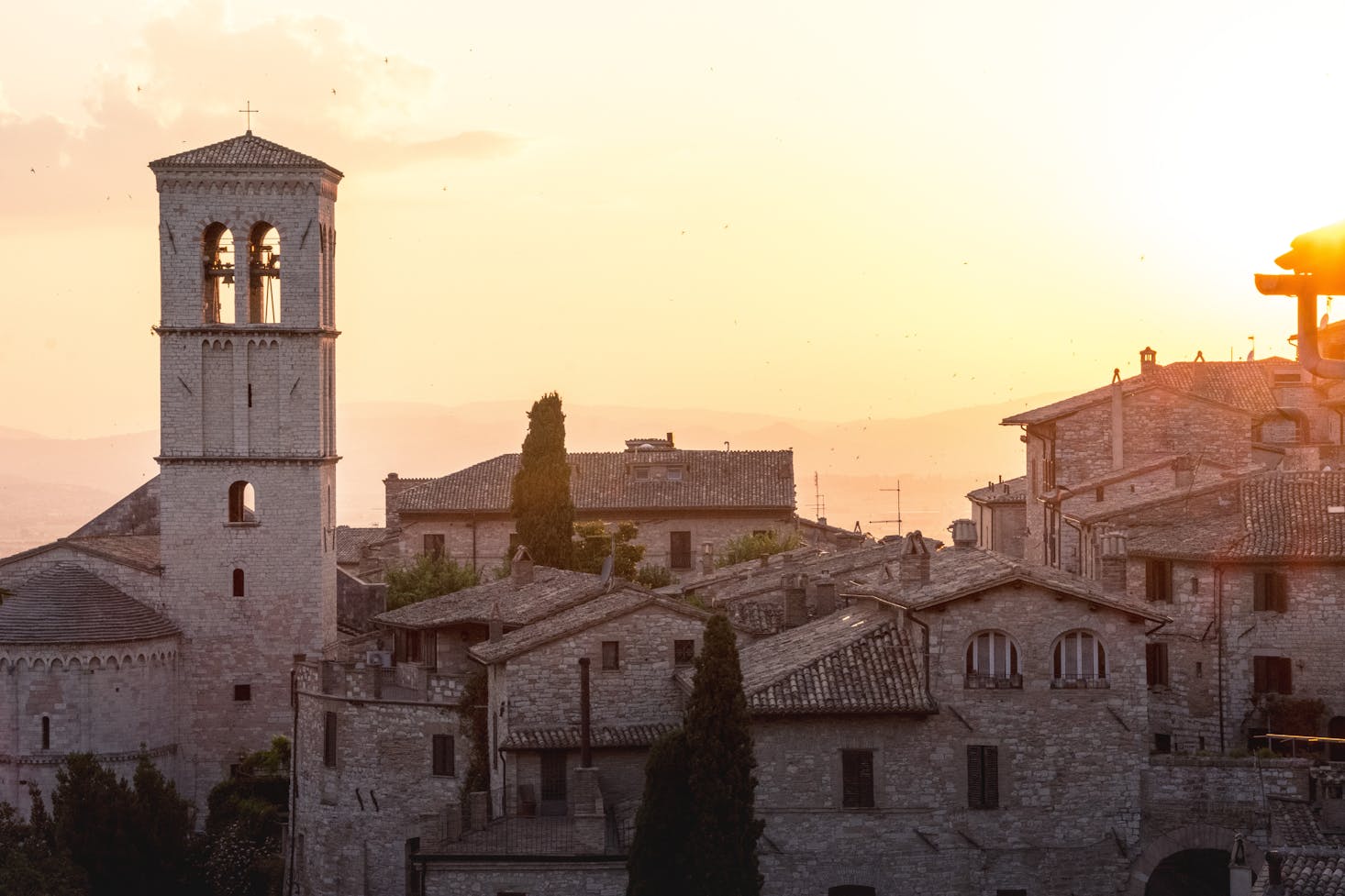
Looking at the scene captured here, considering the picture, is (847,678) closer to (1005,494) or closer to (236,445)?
(236,445)

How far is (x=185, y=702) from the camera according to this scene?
5906cm

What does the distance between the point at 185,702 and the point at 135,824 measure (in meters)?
11.3

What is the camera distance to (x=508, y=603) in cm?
4850

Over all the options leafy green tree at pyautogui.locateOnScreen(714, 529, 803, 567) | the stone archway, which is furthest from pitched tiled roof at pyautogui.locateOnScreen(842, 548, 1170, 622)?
leafy green tree at pyautogui.locateOnScreen(714, 529, 803, 567)

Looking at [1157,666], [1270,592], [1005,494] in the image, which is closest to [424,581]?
[1005,494]

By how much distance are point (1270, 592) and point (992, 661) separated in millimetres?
8093

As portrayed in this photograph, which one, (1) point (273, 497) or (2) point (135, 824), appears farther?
(1) point (273, 497)

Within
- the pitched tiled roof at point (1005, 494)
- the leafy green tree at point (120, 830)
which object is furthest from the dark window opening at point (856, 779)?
the pitched tiled roof at point (1005, 494)

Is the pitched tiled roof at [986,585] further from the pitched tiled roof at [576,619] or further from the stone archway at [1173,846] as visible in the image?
the pitched tiled roof at [576,619]

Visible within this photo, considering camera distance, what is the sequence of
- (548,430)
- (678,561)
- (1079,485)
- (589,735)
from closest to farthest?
1. (589,735)
2. (1079,485)
3. (548,430)
4. (678,561)

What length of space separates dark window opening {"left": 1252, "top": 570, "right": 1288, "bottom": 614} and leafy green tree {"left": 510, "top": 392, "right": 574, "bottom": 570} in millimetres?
29346

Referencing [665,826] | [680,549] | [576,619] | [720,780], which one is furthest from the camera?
[680,549]

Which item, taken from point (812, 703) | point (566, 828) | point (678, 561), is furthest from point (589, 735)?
point (678, 561)

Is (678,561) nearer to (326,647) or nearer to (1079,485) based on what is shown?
(326,647)
